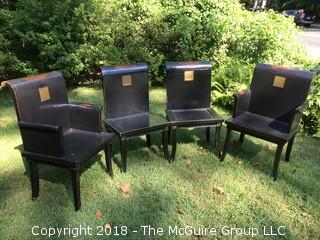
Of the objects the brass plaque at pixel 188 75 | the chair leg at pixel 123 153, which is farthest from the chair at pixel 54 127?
the brass plaque at pixel 188 75

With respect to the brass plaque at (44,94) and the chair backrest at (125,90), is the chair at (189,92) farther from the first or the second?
the brass plaque at (44,94)

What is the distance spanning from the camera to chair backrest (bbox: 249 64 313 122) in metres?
3.52

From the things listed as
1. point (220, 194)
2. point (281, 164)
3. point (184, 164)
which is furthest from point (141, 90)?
point (281, 164)

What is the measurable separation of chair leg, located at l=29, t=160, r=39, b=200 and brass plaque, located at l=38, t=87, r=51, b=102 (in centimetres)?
60

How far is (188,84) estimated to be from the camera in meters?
3.99

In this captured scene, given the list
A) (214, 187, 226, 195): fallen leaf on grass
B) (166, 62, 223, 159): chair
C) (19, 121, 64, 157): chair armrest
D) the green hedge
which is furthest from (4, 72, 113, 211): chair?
the green hedge

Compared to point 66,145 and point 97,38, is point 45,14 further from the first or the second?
point 66,145

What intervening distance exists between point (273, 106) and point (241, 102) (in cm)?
37

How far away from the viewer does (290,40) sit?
6.07 m

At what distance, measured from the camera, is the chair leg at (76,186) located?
2730mm

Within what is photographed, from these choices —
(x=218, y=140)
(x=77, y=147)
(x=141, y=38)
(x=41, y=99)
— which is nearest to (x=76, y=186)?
(x=77, y=147)

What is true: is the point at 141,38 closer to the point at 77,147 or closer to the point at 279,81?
the point at 279,81

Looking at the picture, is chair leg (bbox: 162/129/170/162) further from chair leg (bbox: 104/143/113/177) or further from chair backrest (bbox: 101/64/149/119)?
chair leg (bbox: 104/143/113/177)

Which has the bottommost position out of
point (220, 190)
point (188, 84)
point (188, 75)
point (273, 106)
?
point (220, 190)
